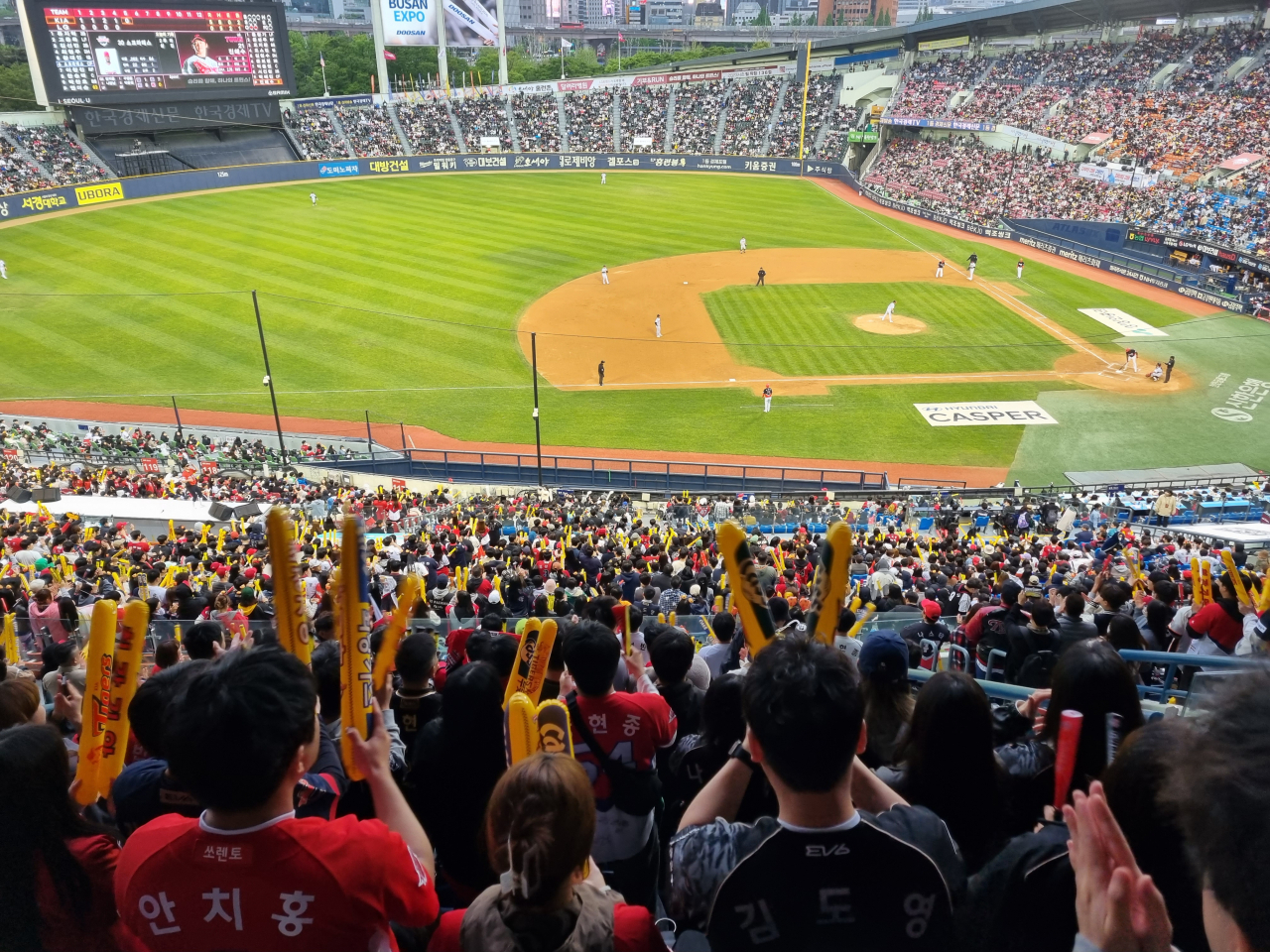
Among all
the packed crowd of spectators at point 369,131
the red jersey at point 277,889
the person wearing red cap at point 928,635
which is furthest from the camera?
the packed crowd of spectators at point 369,131

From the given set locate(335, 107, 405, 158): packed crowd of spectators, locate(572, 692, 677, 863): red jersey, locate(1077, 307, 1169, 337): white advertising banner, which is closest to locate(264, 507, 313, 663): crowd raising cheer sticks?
locate(572, 692, 677, 863): red jersey

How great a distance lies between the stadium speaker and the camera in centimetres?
1927

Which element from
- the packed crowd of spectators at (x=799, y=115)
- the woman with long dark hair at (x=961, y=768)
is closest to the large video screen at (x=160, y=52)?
the packed crowd of spectators at (x=799, y=115)

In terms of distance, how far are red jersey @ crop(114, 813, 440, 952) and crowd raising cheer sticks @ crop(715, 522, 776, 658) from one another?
1.68m

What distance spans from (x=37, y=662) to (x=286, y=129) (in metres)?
66.0

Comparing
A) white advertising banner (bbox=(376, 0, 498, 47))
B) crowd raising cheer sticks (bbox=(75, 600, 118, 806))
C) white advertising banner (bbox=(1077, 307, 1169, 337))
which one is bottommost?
white advertising banner (bbox=(1077, 307, 1169, 337))

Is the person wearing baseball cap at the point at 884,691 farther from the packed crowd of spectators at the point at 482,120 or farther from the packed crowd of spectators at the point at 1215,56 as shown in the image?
the packed crowd of spectators at the point at 482,120

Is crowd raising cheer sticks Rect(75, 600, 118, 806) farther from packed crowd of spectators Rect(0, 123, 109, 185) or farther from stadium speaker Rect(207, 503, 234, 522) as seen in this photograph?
packed crowd of spectators Rect(0, 123, 109, 185)

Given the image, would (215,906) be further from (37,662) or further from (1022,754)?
(37,662)

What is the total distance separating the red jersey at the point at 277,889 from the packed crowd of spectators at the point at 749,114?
2859 inches

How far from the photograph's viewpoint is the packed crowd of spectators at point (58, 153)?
53375 mm

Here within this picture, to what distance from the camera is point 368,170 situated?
64.1 metres

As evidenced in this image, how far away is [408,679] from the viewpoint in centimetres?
483

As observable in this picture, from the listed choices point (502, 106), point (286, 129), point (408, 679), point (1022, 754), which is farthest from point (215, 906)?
point (502, 106)
